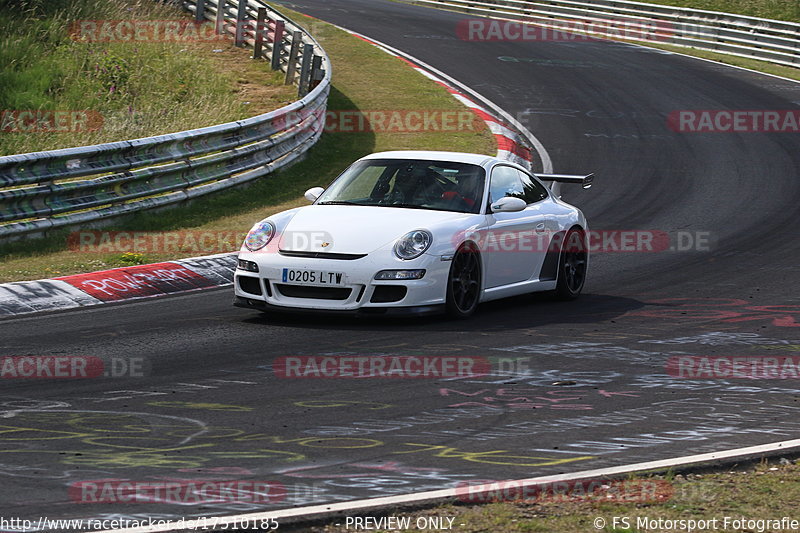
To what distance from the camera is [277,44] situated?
24703mm

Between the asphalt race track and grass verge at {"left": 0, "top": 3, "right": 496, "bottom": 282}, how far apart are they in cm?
173

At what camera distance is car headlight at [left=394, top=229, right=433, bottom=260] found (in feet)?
31.7

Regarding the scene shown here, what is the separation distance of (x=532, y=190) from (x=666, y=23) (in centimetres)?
2750

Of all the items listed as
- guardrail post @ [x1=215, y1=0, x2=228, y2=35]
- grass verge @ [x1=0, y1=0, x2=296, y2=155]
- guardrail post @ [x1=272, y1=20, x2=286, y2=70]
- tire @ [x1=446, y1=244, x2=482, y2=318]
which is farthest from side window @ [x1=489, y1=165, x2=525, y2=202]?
guardrail post @ [x1=215, y1=0, x2=228, y2=35]

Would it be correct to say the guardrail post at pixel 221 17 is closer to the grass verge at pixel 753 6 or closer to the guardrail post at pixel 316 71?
the guardrail post at pixel 316 71

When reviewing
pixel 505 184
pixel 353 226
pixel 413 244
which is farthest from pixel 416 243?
pixel 505 184

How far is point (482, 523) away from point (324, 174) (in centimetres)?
1367

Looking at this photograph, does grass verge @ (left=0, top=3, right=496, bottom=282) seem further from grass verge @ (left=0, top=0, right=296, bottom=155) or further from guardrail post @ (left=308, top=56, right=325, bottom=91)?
grass verge @ (left=0, top=0, right=296, bottom=155)

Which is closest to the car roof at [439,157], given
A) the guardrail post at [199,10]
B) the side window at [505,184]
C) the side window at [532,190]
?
the side window at [505,184]

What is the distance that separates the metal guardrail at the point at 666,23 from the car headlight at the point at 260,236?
26381mm

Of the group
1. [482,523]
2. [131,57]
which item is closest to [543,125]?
[131,57]

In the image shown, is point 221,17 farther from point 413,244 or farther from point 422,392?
point 422,392

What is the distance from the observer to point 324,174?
714 inches

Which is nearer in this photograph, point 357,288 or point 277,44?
point 357,288
